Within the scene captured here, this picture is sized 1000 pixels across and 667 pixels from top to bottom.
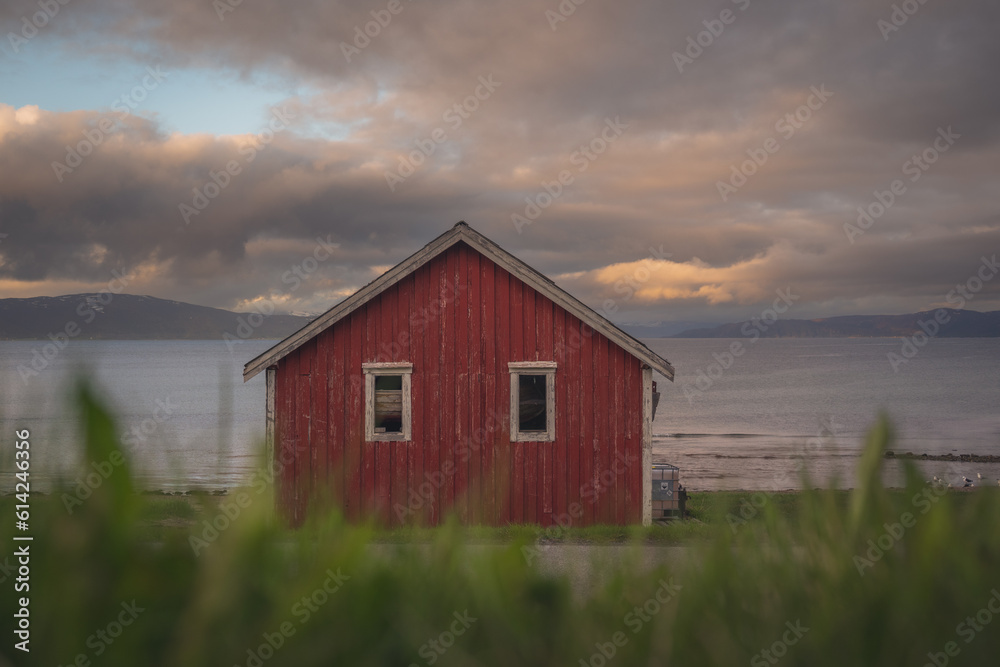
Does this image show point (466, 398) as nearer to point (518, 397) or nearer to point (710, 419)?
point (518, 397)

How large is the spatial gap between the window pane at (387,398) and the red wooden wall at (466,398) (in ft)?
1.49

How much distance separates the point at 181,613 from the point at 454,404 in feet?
47.2

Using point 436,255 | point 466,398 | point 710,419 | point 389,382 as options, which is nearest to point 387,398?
point 389,382

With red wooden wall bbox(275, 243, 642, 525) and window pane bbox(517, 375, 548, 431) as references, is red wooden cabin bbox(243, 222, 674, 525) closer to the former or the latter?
red wooden wall bbox(275, 243, 642, 525)

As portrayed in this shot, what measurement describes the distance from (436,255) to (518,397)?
3510 millimetres

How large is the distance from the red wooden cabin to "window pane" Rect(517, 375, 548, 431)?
160 centimetres

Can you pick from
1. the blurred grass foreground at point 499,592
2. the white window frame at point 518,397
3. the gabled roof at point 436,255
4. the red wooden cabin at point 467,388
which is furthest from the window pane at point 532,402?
the blurred grass foreground at point 499,592

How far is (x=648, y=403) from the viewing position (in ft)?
50.8

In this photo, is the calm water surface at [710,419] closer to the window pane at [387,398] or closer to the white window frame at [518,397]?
the window pane at [387,398]

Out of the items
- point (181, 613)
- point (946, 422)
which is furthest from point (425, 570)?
point (946, 422)

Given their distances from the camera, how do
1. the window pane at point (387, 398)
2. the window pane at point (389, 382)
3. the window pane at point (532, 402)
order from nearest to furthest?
the window pane at point (387, 398) → the window pane at point (389, 382) → the window pane at point (532, 402)

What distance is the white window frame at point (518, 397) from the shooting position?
1520cm

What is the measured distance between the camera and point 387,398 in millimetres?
15492

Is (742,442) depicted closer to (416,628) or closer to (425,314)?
(425,314)
